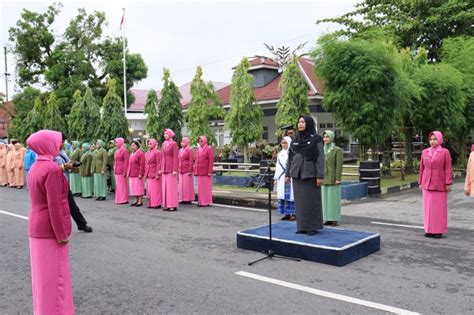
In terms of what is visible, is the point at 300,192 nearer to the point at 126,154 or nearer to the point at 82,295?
the point at 82,295

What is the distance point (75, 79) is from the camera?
2833 centimetres

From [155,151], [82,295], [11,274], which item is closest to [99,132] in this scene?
[155,151]

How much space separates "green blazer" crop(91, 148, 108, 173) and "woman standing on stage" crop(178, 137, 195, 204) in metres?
2.61

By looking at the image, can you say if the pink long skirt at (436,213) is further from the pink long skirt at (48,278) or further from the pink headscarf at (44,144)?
the pink headscarf at (44,144)

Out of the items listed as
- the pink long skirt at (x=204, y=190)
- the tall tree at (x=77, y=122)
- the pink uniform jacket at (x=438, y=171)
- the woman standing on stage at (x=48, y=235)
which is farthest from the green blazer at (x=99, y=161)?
the woman standing on stage at (x=48, y=235)

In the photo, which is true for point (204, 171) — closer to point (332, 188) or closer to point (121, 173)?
point (121, 173)

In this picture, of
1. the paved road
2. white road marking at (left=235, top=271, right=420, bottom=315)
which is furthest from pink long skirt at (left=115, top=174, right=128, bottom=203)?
white road marking at (left=235, top=271, right=420, bottom=315)

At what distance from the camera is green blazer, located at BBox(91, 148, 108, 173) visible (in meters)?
13.7

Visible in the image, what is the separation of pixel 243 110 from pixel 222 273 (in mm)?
15732

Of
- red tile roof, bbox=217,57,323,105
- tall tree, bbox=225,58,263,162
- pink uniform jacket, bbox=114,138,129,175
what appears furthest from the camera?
red tile roof, bbox=217,57,323,105

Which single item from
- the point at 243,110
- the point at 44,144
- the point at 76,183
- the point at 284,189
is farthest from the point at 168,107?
the point at 44,144

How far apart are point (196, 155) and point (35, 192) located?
8276mm

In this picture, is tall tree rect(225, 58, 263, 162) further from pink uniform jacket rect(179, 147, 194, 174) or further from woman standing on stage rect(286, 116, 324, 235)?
woman standing on stage rect(286, 116, 324, 235)

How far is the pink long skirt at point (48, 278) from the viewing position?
4059 millimetres
